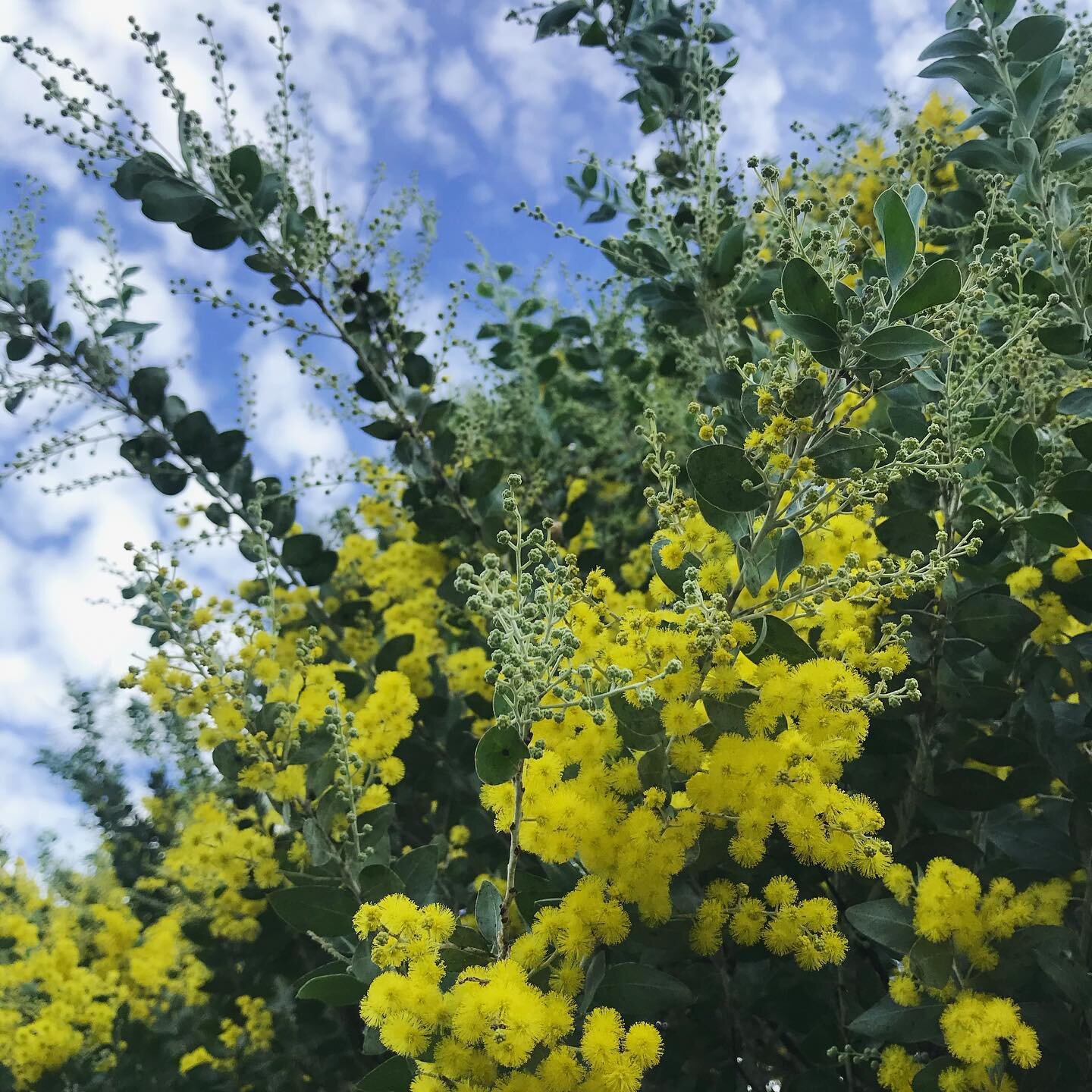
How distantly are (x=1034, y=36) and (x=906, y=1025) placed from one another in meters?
2.26

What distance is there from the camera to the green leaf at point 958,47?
7.73 feet

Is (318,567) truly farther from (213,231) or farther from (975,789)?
(975,789)

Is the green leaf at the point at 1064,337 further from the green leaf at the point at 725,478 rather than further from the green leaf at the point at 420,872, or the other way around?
the green leaf at the point at 420,872

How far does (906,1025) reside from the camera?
1561 millimetres

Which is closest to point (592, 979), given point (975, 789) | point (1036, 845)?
point (975, 789)

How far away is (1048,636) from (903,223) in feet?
3.86

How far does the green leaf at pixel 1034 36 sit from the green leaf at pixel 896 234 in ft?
4.39

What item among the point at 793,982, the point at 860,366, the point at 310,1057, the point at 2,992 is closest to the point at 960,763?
the point at 793,982

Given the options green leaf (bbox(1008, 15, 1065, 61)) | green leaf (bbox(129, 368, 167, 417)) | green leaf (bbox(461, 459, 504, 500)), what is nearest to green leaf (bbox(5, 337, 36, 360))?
green leaf (bbox(129, 368, 167, 417))

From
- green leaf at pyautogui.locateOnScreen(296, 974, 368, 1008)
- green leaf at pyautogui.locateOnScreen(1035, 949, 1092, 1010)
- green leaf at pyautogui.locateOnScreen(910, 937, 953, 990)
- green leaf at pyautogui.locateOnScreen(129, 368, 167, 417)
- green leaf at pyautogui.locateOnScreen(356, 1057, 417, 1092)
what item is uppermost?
green leaf at pyautogui.locateOnScreen(129, 368, 167, 417)

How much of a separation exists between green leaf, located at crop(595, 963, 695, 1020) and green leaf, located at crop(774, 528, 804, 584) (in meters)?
0.65

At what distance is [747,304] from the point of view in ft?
9.84

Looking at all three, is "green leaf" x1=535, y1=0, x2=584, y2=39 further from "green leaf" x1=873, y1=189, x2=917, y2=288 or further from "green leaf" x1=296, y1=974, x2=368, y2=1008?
"green leaf" x1=296, y1=974, x2=368, y2=1008

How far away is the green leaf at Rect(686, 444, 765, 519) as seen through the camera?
1493 mm
